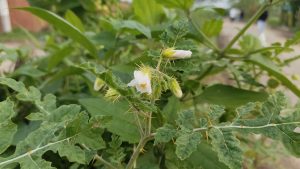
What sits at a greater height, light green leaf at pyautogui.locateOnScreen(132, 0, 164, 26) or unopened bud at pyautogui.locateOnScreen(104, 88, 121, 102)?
light green leaf at pyautogui.locateOnScreen(132, 0, 164, 26)

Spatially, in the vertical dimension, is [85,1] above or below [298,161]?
above

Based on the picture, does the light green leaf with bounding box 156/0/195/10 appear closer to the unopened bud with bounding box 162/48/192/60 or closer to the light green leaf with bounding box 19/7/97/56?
the light green leaf with bounding box 19/7/97/56

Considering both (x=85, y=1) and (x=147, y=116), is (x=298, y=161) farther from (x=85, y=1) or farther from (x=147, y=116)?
(x=85, y=1)

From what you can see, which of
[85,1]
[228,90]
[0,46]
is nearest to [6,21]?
[85,1]

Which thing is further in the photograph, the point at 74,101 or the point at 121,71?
the point at 74,101

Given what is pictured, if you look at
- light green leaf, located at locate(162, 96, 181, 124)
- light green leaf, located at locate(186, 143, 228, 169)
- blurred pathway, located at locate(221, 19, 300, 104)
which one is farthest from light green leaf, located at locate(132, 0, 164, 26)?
light green leaf, located at locate(186, 143, 228, 169)

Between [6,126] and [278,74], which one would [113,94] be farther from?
[278,74]
